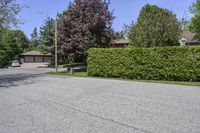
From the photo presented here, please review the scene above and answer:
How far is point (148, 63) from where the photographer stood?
60.1ft

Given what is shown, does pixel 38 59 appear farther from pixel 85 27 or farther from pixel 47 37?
pixel 85 27

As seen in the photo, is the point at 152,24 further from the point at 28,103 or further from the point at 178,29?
the point at 28,103

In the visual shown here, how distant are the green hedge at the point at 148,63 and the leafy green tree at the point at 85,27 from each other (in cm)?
439

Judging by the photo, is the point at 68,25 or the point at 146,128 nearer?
the point at 146,128

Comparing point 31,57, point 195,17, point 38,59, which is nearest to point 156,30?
point 195,17

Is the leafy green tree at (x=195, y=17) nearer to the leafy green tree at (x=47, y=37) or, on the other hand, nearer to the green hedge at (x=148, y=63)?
the green hedge at (x=148, y=63)

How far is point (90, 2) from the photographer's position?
27.3 metres

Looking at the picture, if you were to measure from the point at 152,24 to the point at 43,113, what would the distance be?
20997 millimetres

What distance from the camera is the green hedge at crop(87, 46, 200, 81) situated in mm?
16453

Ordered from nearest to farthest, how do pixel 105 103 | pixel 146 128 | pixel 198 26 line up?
1. pixel 146 128
2. pixel 105 103
3. pixel 198 26

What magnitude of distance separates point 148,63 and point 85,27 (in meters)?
10.2

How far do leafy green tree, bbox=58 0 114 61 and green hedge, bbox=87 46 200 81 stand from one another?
4390 mm

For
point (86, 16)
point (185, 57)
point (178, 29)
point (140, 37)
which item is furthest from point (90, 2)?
point (185, 57)

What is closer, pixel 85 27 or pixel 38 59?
pixel 85 27
